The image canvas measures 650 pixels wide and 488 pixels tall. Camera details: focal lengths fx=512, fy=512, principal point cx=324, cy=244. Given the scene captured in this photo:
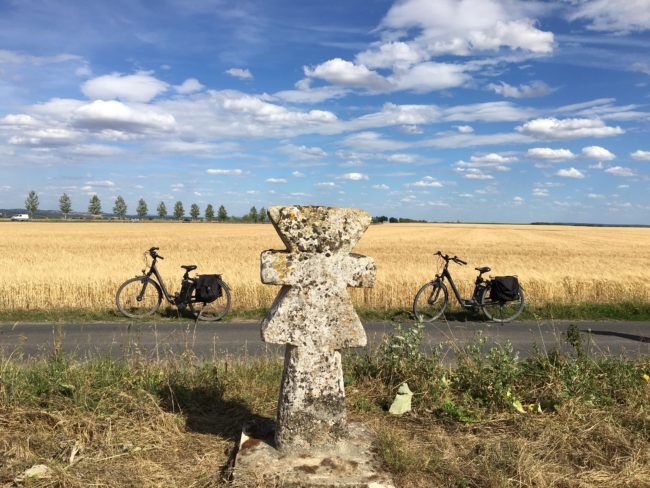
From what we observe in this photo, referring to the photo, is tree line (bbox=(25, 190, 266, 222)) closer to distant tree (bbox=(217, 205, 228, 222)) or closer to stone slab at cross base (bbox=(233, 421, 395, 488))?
distant tree (bbox=(217, 205, 228, 222))

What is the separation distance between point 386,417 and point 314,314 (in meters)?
1.57

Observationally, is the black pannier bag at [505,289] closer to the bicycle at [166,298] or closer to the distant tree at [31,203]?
the bicycle at [166,298]

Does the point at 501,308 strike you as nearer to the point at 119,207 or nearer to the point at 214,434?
the point at 214,434

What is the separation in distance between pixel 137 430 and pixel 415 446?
7.60 ft

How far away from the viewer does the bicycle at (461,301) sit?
40.3 ft

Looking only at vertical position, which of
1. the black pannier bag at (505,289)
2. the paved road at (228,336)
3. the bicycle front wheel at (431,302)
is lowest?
the paved road at (228,336)

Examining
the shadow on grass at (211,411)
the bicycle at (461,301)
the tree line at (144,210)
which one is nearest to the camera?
the shadow on grass at (211,411)

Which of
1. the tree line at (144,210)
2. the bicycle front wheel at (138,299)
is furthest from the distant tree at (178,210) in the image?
the bicycle front wheel at (138,299)

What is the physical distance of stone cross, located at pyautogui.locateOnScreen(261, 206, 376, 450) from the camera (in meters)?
3.84

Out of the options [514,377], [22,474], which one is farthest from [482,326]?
[22,474]

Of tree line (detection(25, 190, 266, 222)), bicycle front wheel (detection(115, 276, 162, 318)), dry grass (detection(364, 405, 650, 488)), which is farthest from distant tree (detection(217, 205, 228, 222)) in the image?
dry grass (detection(364, 405, 650, 488))

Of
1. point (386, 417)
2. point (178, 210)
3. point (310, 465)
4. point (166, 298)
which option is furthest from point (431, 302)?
point (178, 210)

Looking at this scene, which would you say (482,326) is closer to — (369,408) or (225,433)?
(369,408)

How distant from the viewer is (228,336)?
10.2 meters
